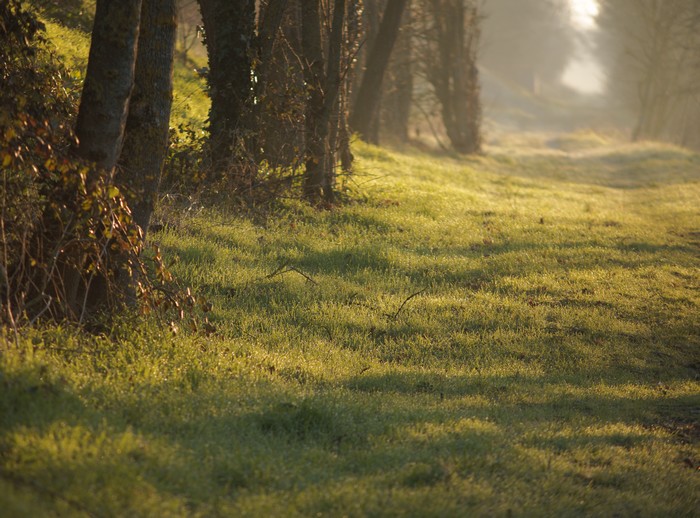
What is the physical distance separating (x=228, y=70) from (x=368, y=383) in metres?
6.47

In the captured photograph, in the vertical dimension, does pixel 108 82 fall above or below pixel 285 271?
above

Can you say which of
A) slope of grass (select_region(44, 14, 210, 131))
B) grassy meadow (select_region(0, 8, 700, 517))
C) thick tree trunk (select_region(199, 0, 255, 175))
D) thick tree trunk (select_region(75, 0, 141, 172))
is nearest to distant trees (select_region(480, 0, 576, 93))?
slope of grass (select_region(44, 14, 210, 131))

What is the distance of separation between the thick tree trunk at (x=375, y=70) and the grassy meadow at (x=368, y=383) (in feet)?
27.2

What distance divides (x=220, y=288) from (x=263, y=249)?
1.77m

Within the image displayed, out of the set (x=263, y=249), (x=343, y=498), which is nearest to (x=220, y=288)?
(x=263, y=249)

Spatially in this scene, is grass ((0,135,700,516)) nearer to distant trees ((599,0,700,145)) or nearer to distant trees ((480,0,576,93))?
distant trees ((599,0,700,145))

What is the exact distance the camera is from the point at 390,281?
1005 cm

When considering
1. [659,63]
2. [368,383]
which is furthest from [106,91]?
[659,63]

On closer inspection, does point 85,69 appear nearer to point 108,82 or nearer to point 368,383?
point 108,82

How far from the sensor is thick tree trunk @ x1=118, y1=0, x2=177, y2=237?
630cm

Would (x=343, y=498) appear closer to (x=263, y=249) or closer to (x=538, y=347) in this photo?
(x=538, y=347)

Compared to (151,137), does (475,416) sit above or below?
below

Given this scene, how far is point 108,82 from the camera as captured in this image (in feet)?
19.1

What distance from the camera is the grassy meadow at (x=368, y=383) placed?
4.30m
